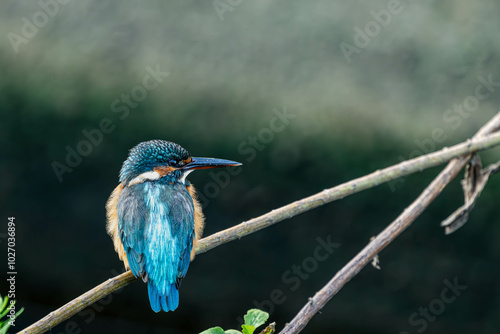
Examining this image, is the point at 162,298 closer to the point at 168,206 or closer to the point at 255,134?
the point at 168,206

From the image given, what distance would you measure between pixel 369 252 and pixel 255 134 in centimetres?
114

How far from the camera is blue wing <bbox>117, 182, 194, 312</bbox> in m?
1.78

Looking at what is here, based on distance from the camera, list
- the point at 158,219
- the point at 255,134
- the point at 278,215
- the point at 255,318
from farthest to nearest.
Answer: the point at 255,134 < the point at 158,219 < the point at 278,215 < the point at 255,318

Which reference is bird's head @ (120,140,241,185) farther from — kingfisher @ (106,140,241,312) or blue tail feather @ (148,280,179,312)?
blue tail feather @ (148,280,179,312)

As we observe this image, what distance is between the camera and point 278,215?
5.74 ft

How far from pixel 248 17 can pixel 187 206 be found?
136cm

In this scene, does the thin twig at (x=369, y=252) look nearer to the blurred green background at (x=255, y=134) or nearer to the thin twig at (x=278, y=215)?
the thin twig at (x=278, y=215)

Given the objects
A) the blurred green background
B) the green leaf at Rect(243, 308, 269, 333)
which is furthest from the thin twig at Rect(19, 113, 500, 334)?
the blurred green background

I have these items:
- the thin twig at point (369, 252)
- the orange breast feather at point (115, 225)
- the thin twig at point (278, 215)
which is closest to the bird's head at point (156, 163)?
the orange breast feather at point (115, 225)

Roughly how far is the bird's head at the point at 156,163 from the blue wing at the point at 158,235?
0.04 metres

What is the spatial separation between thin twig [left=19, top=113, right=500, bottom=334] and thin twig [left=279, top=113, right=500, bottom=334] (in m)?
0.09

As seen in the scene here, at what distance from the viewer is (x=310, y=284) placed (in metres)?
2.93

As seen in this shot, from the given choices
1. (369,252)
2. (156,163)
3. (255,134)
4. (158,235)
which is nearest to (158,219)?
(158,235)

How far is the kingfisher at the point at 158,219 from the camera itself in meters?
1.79
